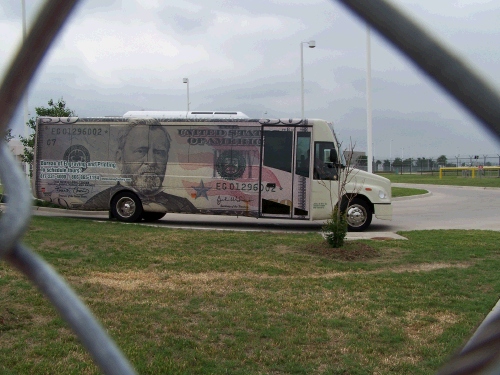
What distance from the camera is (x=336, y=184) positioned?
13.3m

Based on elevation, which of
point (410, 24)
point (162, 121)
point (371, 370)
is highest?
point (162, 121)

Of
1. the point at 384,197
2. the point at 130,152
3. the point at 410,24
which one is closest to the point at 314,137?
the point at 384,197

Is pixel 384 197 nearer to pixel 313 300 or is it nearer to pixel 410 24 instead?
pixel 313 300

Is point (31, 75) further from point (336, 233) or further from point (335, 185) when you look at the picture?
point (335, 185)

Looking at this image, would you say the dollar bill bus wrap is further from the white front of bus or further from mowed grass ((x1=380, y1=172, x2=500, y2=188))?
mowed grass ((x1=380, y1=172, x2=500, y2=188))

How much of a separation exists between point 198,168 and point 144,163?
5.05ft

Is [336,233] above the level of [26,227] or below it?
below

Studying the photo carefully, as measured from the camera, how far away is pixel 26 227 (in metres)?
0.96

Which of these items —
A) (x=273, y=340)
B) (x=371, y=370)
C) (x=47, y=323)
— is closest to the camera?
(x=371, y=370)

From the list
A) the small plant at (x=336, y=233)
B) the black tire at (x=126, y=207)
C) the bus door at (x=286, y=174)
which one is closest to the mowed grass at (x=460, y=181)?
the bus door at (x=286, y=174)

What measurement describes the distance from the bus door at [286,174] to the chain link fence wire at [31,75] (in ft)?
40.8

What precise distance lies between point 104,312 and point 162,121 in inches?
362

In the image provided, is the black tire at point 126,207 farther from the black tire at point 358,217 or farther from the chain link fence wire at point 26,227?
the chain link fence wire at point 26,227

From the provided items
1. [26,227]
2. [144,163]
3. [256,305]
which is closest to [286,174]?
[144,163]
